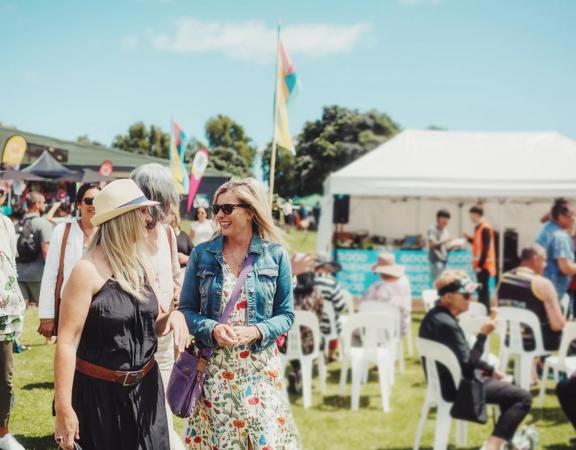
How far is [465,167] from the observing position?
1031 centimetres

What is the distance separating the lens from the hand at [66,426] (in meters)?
1.95

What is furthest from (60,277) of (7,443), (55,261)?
(7,443)

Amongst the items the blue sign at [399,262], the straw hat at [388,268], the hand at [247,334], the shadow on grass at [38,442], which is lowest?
the shadow on grass at [38,442]

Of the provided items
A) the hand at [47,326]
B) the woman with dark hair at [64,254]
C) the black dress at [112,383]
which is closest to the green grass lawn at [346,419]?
the hand at [47,326]

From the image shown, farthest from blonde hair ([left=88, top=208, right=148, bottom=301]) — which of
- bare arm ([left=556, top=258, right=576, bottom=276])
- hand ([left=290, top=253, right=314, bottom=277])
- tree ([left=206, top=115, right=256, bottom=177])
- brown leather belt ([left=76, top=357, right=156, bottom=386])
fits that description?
tree ([left=206, top=115, right=256, bottom=177])

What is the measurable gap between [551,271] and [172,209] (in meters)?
5.10

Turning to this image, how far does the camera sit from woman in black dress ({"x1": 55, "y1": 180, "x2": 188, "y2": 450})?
1971 millimetres

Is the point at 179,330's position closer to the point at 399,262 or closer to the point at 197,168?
the point at 197,168

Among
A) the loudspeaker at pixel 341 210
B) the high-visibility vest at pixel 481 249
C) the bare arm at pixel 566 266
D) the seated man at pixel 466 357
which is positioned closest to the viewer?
the seated man at pixel 466 357

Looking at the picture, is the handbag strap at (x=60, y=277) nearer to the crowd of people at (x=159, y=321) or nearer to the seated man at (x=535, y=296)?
the crowd of people at (x=159, y=321)

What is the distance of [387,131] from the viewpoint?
40750mm

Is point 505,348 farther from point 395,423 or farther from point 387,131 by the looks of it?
point 387,131

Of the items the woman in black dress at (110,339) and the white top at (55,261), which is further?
the white top at (55,261)

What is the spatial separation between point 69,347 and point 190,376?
650mm
